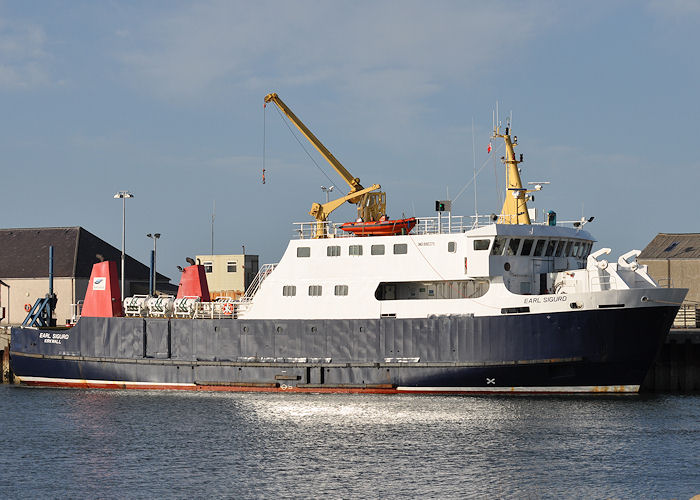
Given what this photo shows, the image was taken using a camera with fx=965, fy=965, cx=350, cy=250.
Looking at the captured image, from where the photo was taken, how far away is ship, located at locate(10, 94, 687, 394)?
31.5 meters

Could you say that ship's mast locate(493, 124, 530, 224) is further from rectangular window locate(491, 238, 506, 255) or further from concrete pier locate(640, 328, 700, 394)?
concrete pier locate(640, 328, 700, 394)

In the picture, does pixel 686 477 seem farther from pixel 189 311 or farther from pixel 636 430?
pixel 189 311

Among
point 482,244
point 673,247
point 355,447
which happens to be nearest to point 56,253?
point 482,244

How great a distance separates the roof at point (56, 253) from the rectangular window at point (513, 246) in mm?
31549

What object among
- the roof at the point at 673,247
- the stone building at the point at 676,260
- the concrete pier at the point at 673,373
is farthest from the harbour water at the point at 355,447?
the roof at the point at 673,247

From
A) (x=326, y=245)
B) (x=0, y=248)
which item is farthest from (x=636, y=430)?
(x=0, y=248)

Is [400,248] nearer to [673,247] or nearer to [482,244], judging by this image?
[482,244]

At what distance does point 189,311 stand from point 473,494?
20.2 metres

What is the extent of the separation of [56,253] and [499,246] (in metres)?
35.7

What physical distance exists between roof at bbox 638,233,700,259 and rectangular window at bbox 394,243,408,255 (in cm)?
3202

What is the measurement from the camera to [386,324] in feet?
111

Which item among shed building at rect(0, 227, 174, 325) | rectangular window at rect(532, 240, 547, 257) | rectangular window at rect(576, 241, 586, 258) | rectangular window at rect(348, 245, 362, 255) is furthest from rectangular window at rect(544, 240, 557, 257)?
shed building at rect(0, 227, 174, 325)

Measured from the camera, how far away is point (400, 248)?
3462 cm

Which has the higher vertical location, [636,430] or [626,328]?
[626,328]
